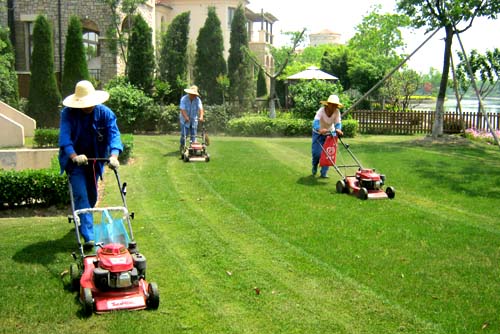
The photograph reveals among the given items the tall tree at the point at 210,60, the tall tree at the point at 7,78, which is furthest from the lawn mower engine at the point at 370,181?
the tall tree at the point at 210,60

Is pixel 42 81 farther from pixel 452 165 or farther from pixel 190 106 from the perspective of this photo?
pixel 452 165

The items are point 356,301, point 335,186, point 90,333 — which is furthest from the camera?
point 335,186

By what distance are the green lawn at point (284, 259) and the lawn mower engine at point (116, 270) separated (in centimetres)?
27

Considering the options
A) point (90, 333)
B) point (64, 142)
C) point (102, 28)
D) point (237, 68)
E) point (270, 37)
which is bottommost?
point (90, 333)

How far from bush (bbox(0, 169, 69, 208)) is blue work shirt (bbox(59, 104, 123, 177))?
2.37 metres

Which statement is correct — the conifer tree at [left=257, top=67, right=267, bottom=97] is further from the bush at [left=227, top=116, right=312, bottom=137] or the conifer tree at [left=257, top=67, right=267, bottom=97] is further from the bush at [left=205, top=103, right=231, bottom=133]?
the bush at [left=227, top=116, right=312, bottom=137]

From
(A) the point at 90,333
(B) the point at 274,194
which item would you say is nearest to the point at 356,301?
A: (A) the point at 90,333

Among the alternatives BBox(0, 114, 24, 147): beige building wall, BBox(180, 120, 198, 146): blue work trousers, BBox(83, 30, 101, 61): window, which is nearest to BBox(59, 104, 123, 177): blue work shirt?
BBox(180, 120, 198, 146): blue work trousers

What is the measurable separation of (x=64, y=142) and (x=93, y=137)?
371mm

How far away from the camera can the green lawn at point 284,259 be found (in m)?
5.11

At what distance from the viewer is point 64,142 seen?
21.6ft

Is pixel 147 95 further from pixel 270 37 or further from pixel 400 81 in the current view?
pixel 270 37

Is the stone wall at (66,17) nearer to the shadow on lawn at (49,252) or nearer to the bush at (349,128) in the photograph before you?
the bush at (349,128)

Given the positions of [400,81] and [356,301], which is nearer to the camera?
[356,301]
